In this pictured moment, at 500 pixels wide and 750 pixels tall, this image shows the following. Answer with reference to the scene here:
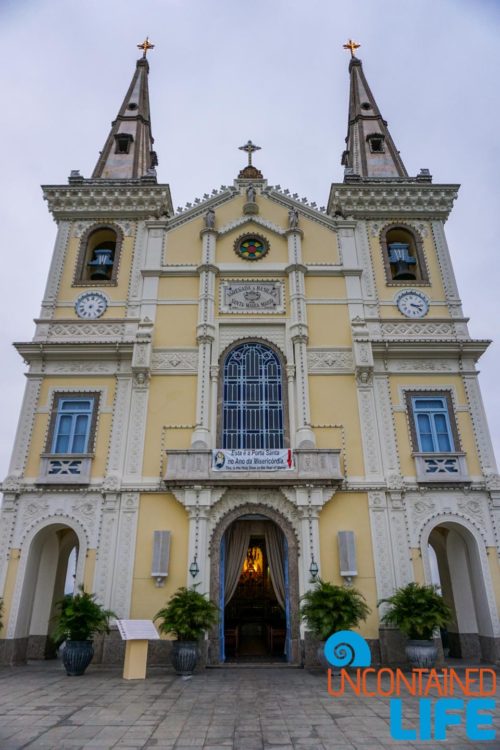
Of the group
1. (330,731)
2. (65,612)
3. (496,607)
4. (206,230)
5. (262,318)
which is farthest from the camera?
(206,230)

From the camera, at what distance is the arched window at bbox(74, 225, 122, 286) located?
18.7m

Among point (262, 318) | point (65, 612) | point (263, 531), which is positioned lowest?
point (65, 612)

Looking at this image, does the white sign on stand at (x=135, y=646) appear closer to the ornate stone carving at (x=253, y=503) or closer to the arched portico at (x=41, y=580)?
the arched portico at (x=41, y=580)

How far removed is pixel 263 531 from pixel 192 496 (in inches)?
113

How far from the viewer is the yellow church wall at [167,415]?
15445 millimetres

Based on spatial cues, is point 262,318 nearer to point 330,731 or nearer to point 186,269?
point 186,269

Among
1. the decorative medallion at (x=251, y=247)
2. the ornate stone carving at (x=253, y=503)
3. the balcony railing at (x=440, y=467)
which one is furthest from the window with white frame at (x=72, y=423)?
the balcony railing at (x=440, y=467)

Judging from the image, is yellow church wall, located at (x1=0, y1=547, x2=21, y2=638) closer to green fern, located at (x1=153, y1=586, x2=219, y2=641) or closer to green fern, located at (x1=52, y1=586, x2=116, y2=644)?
green fern, located at (x1=52, y1=586, x2=116, y2=644)

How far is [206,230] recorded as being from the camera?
18.9m

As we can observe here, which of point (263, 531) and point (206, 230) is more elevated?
A: point (206, 230)

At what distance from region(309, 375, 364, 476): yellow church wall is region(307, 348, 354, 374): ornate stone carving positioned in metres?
0.25

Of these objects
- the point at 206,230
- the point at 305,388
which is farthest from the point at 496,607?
the point at 206,230

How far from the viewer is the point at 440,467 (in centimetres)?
1515

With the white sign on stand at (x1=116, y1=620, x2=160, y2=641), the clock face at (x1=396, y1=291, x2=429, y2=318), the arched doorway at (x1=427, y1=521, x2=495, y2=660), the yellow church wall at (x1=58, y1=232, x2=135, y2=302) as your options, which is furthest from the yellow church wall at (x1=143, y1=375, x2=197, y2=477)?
the arched doorway at (x1=427, y1=521, x2=495, y2=660)
